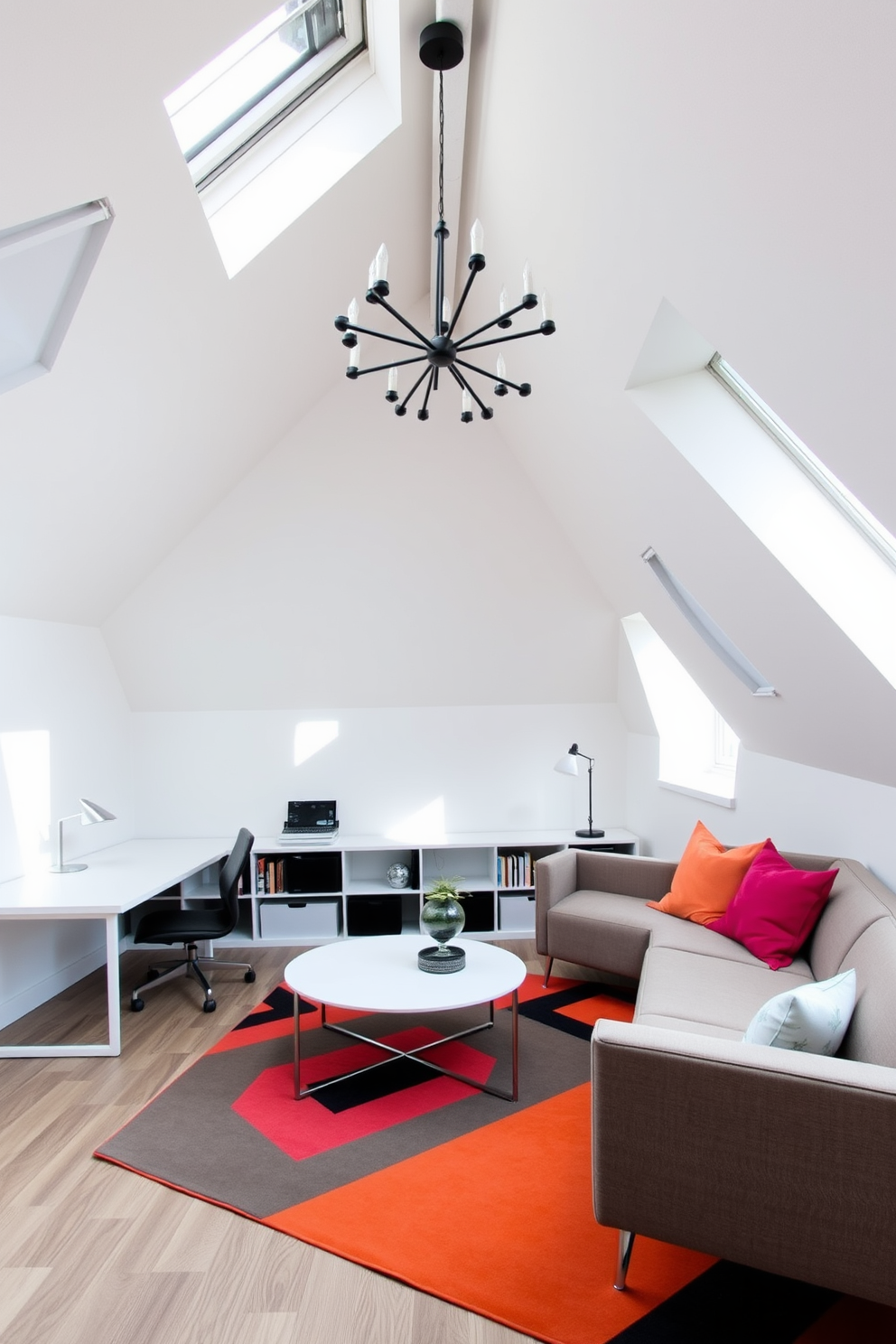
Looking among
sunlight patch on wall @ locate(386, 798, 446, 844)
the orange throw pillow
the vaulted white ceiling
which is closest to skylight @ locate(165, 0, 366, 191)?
the vaulted white ceiling

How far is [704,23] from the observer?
1.69m

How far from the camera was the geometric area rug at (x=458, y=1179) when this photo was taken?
2.06 meters

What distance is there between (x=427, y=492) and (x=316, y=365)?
38.1 inches

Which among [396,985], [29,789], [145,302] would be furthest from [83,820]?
[145,302]

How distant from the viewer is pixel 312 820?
17.5ft

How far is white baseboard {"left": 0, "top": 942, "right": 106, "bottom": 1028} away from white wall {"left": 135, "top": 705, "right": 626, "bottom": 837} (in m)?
1.02

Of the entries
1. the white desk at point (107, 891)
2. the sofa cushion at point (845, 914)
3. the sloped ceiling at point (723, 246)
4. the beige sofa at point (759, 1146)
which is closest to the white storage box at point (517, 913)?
the white desk at point (107, 891)

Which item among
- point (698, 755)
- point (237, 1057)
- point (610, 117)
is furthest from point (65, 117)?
point (698, 755)

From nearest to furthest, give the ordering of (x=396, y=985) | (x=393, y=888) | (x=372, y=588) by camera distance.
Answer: (x=396, y=985), (x=372, y=588), (x=393, y=888)

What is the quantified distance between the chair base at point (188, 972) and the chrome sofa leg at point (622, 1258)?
8.25 ft

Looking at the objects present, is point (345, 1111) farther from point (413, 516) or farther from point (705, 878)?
point (413, 516)

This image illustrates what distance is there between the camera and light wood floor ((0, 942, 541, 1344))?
6.55 feet

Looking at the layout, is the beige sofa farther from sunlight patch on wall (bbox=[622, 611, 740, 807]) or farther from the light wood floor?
sunlight patch on wall (bbox=[622, 611, 740, 807])

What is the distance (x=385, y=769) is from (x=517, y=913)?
1.33 metres
